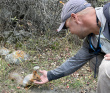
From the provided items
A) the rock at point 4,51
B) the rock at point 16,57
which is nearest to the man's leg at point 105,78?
the rock at point 16,57

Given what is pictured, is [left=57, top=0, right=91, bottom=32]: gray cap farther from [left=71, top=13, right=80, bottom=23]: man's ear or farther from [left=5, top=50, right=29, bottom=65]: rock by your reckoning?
[left=5, top=50, right=29, bottom=65]: rock

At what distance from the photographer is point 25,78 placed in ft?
9.34

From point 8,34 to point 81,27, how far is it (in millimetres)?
2828

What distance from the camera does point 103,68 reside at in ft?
6.17

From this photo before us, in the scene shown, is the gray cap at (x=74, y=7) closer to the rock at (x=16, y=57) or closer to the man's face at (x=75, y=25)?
the man's face at (x=75, y=25)

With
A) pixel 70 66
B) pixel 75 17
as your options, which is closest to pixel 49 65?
pixel 70 66

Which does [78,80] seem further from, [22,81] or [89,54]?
[22,81]

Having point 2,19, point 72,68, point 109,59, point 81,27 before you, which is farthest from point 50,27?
point 109,59

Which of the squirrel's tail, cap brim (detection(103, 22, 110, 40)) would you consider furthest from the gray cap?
the squirrel's tail

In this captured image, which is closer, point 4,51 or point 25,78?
point 25,78


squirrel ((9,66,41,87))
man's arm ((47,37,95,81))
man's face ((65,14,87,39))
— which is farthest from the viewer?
squirrel ((9,66,41,87))

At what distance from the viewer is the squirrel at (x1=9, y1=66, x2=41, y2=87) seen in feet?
9.06

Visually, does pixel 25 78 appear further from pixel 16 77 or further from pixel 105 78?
pixel 105 78

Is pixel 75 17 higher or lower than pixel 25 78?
higher
